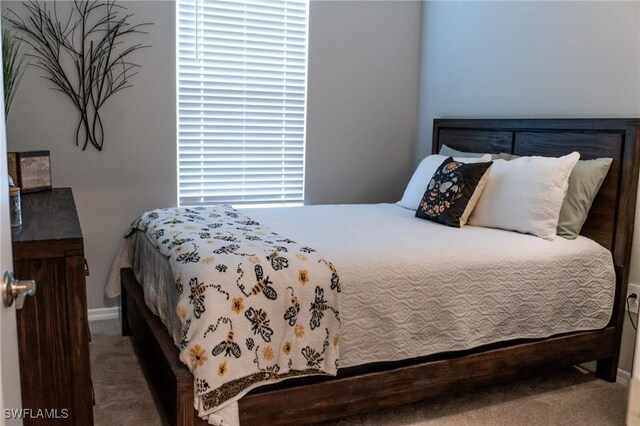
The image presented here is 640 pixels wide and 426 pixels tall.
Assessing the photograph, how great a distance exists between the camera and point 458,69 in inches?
152

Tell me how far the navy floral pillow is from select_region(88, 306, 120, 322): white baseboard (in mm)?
2016

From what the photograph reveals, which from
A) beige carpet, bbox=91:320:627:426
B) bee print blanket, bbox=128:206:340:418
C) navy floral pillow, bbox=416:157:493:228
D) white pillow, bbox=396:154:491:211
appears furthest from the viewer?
white pillow, bbox=396:154:491:211

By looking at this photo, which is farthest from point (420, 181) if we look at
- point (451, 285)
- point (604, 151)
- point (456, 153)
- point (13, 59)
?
point (13, 59)

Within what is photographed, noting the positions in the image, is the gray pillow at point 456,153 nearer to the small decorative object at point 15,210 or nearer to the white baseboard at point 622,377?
the white baseboard at point 622,377

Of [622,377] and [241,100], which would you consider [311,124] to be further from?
[622,377]

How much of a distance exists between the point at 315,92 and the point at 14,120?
1.89 metres

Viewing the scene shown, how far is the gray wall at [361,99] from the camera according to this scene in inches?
157

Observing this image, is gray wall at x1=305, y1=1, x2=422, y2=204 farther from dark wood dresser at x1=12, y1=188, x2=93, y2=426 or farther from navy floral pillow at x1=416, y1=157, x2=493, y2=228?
dark wood dresser at x1=12, y1=188, x2=93, y2=426

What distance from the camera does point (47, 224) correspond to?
6.33 ft

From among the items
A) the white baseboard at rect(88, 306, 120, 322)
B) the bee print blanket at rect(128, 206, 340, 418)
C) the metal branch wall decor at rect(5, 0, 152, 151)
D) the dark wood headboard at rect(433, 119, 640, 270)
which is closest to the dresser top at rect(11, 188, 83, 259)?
the bee print blanket at rect(128, 206, 340, 418)

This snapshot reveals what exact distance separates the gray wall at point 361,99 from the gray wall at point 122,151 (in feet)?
3.28

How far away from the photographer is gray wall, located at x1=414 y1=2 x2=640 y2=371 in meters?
2.79

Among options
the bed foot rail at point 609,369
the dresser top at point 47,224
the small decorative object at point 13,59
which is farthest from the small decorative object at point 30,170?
the bed foot rail at point 609,369

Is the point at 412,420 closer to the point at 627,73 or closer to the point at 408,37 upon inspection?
the point at 627,73
